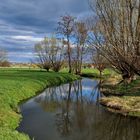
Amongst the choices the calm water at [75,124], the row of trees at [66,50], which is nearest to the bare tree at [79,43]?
the row of trees at [66,50]

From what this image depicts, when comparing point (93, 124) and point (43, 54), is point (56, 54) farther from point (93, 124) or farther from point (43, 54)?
point (93, 124)

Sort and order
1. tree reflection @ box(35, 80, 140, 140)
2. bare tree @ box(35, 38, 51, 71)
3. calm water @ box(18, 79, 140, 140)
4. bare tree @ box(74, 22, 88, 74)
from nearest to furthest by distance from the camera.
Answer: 1. calm water @ box(18, 79, 140, 140)
2. tree reflection @ box(35, 80, 140, 140)
3. bare tree @ box(74, 22, 88, 74)
4. bare tree @ box(35, 38, 51, 71)

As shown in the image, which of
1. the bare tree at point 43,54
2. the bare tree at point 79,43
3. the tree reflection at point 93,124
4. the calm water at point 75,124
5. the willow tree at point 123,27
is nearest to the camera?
the calm water at point 75,124

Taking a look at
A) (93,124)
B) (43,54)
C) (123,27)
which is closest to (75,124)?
(93,124)

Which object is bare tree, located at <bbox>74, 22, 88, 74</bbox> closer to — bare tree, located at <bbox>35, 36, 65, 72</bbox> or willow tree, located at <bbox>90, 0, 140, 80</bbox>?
bare tree, located at <bbox>35, 36, 65, 72</bbox>

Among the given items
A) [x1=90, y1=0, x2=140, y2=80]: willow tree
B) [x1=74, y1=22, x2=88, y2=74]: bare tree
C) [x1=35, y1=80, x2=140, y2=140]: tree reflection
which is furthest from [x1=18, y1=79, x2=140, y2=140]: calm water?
[x1=74, y1=22, x2=88, y2=74]: bare tree

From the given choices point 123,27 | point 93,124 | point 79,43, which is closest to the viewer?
point 93,124

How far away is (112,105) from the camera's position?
2675 cm

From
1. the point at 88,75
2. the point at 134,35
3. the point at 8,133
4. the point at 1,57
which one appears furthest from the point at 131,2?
the point at 1,57

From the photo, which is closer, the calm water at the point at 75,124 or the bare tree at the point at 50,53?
the calm water at the point at 75,124

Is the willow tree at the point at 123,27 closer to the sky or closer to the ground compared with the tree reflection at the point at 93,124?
closer to the sky

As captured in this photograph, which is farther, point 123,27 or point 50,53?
point 50,53

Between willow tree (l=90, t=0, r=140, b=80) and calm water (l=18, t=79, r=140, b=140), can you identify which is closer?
calm water (l=18, t=79, r=140, b=140)

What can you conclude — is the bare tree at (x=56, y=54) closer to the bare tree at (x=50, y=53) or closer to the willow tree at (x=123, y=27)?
the bare tree at (x=50, y=53)
